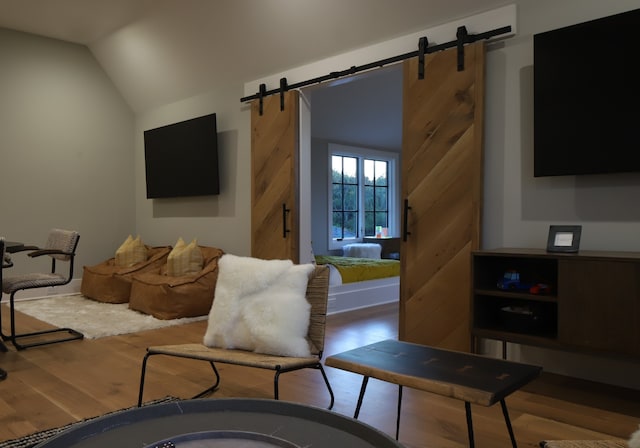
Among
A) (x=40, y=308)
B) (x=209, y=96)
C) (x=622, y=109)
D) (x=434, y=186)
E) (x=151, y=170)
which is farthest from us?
(x=151, y=170)

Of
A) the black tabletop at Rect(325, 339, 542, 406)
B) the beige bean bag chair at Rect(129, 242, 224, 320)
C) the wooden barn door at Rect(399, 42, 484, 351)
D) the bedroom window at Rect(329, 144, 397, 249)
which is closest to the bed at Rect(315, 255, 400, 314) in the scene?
the beige bean bag chair at Rect(129, 242, 224, 320)

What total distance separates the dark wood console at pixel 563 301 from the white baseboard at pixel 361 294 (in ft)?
7.22

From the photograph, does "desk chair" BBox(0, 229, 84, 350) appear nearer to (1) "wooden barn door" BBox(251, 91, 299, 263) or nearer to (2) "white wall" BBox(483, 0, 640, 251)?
(1) "wooden barn door" BBox(251, 91, 299, 263)

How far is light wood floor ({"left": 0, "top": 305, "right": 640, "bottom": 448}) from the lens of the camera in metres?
2.40

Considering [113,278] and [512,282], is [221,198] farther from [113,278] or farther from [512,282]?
[512,282]

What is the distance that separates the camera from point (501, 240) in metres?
3.40

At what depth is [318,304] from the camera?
8.71ft

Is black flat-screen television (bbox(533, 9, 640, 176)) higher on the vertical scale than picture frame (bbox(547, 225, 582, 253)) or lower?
higher

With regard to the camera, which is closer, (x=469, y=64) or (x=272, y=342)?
(x=272, y=342)

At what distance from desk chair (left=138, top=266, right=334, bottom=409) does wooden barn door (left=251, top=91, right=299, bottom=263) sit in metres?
2.10

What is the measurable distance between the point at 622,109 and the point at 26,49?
6340 millimetres

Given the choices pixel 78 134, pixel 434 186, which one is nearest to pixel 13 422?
pixel 434 186

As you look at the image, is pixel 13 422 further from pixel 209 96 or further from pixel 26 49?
pixel 26 49

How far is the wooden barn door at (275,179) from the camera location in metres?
4.80
